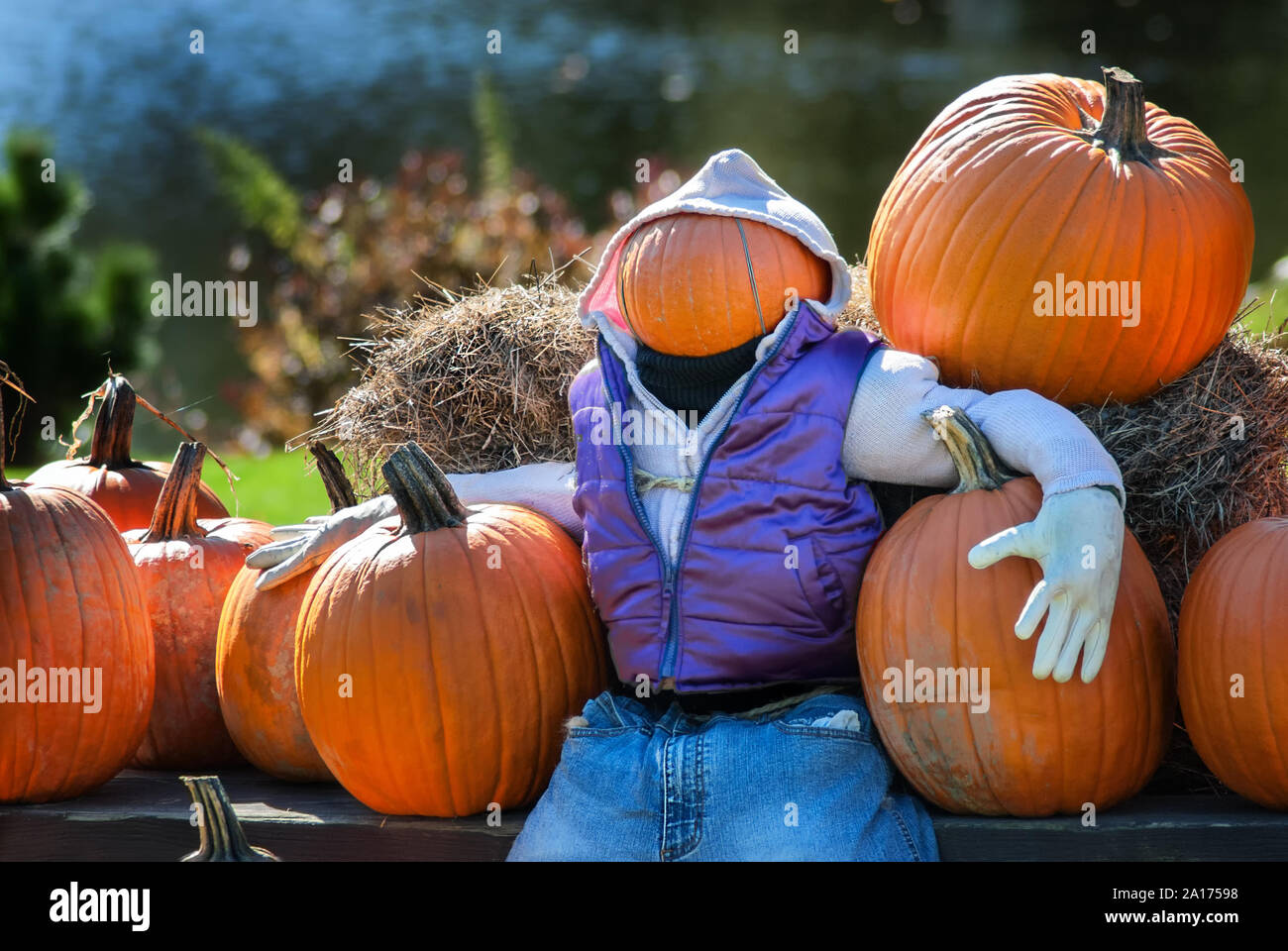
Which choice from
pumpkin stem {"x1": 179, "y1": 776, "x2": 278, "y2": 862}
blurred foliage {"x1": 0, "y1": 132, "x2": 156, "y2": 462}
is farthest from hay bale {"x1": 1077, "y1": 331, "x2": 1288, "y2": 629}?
blurred foliage {"x1": 0, "y1": 132, "x2": 156, "y2": 462}

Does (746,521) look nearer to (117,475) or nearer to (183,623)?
(183,623)

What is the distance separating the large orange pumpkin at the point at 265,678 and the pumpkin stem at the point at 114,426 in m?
0.73

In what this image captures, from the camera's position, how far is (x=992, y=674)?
7.60ft

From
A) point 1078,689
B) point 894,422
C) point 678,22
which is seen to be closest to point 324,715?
point 894,422

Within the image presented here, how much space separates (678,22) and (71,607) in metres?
11.0

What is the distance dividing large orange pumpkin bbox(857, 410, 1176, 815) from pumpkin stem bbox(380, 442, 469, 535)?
0.88 metres

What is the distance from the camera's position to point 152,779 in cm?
306

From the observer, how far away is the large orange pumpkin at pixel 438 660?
2.55 meters

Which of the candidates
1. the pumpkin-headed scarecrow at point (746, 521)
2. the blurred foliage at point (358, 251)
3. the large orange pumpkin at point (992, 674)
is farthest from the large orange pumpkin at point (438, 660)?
the blurred foliage at point (358, 251)

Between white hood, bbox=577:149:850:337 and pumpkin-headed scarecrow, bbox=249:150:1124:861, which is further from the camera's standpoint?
white hood, bbox=577:149:850:337

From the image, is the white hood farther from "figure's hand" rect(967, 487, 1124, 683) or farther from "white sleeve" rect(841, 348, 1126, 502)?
"figure's hand" rect(967, 487, 1124, 683)

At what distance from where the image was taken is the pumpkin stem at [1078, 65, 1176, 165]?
105 inches

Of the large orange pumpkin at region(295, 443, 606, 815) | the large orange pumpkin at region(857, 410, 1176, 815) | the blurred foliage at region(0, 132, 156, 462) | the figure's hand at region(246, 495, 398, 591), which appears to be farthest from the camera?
the blurred foliage at region(0, 132, 156, 462)

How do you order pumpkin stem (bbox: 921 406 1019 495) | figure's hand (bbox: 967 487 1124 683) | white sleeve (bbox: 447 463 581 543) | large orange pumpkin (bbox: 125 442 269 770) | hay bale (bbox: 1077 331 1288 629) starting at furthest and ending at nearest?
1. large orange pumpkin (bbox: 125 442 269 770)
2. white sleeve (bbox: 447 463 581 543)
3. hay bale (bbox: 1077 331 1288 629)
4. pumpkin stem (bbox: 921 406 1019 495)
5. figure's hand (bbox: 967 487 1124 683)
